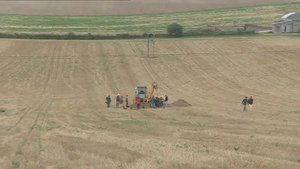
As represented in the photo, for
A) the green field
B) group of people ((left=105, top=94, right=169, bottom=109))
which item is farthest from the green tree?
group of people ((left=105, top=94, right=169, bottom=109))

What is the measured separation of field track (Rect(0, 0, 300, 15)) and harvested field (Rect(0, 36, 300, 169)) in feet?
127

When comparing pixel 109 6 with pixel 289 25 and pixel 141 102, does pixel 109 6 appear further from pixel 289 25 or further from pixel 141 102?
pixel 141 102

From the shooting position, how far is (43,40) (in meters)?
84.0

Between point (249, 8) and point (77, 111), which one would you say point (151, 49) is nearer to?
point (77, 111)

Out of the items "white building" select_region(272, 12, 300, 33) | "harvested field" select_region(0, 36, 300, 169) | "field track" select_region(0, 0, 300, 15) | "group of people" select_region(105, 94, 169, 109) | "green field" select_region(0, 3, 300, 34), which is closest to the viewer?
"harvested field" select_region(0, 36, 300, 169)

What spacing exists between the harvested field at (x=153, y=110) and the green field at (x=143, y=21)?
52.3 feet

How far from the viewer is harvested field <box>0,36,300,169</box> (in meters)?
23.1

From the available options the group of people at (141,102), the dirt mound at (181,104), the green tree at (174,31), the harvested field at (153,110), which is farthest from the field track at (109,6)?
the dirt mound at (181,104)

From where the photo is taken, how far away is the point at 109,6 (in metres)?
126

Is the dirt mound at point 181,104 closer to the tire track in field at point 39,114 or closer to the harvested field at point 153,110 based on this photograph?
the harvested field at point 153,110

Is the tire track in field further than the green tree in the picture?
No

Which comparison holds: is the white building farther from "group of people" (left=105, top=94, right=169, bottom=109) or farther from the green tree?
"group of people" (left=105, top=94, right=169, bottom=109)

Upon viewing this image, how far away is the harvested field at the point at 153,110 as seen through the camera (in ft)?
75.7

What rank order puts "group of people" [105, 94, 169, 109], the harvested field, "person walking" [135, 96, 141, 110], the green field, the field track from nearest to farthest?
1. the harvested field
2. "person walking" [135, 96, 141, 110]
3. "group of people" [105, 94, 169, 109]
4. the green field
5. the field track
